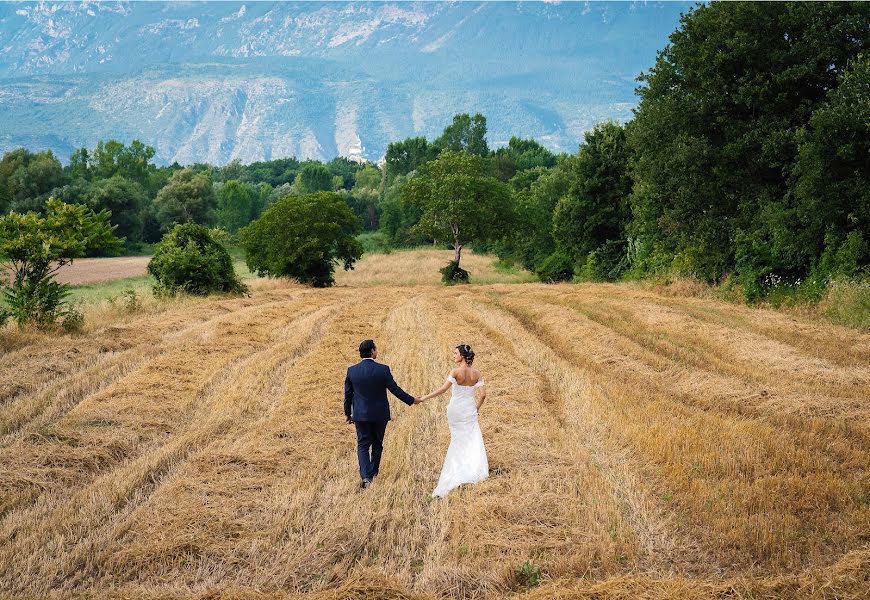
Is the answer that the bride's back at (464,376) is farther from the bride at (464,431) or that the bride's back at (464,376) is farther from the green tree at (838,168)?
the green tree at (838,168)

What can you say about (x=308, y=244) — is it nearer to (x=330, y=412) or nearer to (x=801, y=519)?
(x=330, y=412)

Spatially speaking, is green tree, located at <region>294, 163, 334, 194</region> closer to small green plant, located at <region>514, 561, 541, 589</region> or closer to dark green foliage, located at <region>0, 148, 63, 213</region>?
dark green foliage, located at <region>0, 148, 63, 213</region>

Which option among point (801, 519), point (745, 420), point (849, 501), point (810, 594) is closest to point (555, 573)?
point (810, 594)

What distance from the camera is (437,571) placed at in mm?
6988

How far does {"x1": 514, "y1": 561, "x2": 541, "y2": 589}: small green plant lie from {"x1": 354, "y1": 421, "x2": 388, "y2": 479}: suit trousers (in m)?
2.87

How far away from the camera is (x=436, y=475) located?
9.76m

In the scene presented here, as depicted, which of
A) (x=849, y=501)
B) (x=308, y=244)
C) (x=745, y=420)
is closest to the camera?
(x=849, y=501)

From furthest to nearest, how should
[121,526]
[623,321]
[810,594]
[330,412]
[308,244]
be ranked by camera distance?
1. [308,244]
2. [623,321]
3. [330,412]
4. [121,526]
5. [810,594]

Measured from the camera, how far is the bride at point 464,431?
9.20m

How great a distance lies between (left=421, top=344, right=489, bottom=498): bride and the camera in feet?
30.2

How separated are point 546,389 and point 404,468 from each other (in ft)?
17.8

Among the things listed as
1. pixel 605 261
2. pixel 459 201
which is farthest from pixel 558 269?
pixel 459 201

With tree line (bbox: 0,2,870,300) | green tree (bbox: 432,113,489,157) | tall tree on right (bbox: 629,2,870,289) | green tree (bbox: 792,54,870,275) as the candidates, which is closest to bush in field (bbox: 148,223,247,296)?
tree line (bbox: 0,2,870,300)

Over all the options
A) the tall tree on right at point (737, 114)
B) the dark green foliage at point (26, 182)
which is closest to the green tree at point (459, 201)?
the tall tree on right at point (737, 114)
